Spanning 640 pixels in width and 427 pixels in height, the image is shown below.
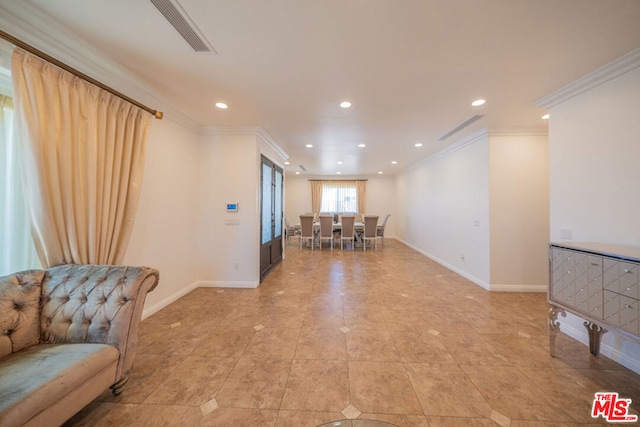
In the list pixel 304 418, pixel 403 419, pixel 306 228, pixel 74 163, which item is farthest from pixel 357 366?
pixel 306 228

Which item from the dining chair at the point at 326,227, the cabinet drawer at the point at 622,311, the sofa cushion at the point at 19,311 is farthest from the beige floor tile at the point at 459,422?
the dining chair at the point at 326,227

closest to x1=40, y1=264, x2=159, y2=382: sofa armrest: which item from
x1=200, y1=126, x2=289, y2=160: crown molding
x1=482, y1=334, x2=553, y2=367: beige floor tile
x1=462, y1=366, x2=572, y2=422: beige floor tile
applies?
x1=462, y1=366, x2=572, y2=422: beige floor tile

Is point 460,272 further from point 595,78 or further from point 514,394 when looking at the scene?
point 595,78

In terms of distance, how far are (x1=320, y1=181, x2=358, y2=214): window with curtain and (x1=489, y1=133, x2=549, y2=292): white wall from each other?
6052 mm

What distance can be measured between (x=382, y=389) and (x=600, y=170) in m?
2.93

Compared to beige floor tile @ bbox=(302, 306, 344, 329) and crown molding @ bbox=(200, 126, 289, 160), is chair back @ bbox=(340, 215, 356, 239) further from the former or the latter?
beige floor tile @ bbox=(302, 306, 344, 329)

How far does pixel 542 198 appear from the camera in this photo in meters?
3.66

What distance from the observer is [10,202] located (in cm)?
175

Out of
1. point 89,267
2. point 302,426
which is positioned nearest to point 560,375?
point 302,426

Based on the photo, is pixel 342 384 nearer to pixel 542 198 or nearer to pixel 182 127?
pixel 182 127

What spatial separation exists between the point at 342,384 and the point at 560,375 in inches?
71.6

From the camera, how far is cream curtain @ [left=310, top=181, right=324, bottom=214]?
961 cm

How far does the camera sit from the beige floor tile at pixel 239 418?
1.42 m

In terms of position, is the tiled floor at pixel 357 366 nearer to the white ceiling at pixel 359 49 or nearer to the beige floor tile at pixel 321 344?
the beige floor tile at pixel 321 344
